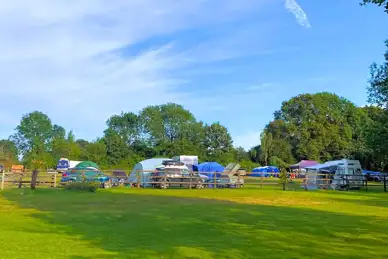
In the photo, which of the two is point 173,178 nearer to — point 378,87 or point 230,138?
point 378,87

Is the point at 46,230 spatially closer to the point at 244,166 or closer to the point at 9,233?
the point at 9,233

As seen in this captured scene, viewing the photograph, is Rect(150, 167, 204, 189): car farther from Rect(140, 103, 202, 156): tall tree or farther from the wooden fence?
Rect(140, 103, 202, 156): tall tree

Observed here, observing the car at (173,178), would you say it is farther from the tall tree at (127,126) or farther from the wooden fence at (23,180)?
the tall tree at (127,126)

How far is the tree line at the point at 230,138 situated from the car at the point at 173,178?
120 feet

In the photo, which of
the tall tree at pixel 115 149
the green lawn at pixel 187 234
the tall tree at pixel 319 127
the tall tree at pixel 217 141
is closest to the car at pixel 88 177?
the green lawn at pixel 187 234

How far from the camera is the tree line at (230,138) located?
2704 inches

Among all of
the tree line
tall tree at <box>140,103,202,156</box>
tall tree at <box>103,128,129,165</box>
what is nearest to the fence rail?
the tree line

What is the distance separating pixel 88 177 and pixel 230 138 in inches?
2155

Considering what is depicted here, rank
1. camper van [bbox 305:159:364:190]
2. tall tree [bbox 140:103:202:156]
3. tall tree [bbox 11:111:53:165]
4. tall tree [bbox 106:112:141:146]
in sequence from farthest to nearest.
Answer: tall tree [bbox 11:111:53:165] < tall tree [bbox 106:112:141:146] < tall tree [bbox 140:103:202:156] < camper van [bbox 305:159:364:190]

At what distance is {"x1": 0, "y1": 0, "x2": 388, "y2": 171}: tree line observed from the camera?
68.7m

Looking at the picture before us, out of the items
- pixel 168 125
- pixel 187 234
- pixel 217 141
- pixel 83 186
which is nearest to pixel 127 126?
pixel 168 125

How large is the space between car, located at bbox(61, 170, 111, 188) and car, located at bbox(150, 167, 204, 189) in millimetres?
3097

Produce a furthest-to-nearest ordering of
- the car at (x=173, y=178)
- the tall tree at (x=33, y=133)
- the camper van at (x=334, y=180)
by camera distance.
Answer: the tall tree at (x=33, y=133) < the camper van at (x=334, y=180) < the car at (x=173, y=178)

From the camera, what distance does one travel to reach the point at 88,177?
2733 cm
